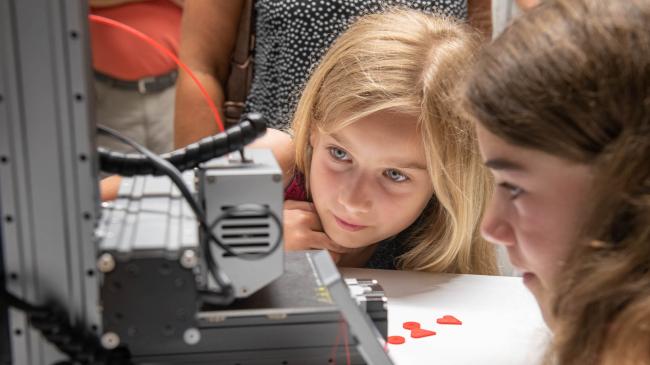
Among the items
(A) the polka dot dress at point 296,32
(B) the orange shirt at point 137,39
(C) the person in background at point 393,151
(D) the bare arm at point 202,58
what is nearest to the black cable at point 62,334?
(C) the person in background at point 393,151

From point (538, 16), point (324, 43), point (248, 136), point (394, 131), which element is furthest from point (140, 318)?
point (324, 43)

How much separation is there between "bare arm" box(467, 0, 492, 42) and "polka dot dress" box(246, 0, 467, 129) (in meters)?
0.10

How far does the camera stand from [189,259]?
27.4 inches

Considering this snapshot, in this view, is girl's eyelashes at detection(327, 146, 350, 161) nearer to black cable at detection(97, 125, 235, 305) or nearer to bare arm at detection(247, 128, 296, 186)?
bare arm at detection(247, 128, 296, 186)

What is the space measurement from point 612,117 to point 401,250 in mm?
894

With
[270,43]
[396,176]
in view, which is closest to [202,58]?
[270,43]

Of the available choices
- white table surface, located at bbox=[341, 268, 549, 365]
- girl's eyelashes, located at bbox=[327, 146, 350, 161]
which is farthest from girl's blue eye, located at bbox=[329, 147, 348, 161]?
white table surface, located at bbox=[341, 268, 549, 365]

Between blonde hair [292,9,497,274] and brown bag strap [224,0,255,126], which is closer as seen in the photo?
blonde hair [292,9,497,274]

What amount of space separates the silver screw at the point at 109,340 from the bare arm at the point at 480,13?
1.45 metres

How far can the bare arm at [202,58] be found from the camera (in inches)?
75.4

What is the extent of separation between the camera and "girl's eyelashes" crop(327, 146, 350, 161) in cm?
151

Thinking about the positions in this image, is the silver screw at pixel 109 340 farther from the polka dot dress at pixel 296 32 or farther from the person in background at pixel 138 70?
the person in background at pixel 138 70

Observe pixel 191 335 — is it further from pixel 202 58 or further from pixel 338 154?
pixel 202 58

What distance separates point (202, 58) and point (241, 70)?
0.11 meters
